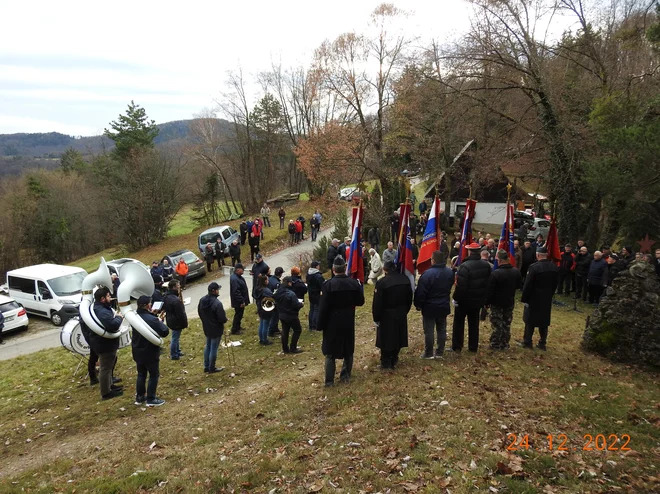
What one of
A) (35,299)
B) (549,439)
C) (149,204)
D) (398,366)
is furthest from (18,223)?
(549,439)

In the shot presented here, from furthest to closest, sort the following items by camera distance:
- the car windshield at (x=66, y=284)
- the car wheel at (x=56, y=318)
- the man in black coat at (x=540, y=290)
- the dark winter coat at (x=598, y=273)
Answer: the car windshield at (x=66, y=284) < the car wheel at (x=56, y=318) < the dark winter coat at (x=598, y=273) < the man in black coat at (x=540, y=290)

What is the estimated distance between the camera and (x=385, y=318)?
7520 millimetres

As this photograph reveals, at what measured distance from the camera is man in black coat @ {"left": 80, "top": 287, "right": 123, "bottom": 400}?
8242mm

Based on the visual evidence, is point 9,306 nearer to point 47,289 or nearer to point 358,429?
point 47,289

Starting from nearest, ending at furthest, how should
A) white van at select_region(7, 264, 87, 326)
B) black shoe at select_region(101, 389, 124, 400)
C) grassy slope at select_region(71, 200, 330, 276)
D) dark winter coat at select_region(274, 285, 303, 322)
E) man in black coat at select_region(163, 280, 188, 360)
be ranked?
black shoe at select_region(101, 389, 124, 400)
man in black coat at select_region(163, 280, 188, 360)
dark winter coat at select_region(274, 285, 303, 322)
white van at select_region(7, 264, 87, 326)
grassy slope at select_region(71, 200, 330, 276)

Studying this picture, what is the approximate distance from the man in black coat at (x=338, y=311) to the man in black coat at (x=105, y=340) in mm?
3974

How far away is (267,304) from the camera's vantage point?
1113 centimetres

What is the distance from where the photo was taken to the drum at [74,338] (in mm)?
9719

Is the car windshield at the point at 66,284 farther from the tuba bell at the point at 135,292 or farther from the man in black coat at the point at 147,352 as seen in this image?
the man in black coat at the point at 147,352

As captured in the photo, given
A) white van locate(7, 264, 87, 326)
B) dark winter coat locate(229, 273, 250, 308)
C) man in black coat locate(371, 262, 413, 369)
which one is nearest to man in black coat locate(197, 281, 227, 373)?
dark winter coat locate(229, 273, 250, 308)

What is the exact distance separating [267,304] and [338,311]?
4.22 metres

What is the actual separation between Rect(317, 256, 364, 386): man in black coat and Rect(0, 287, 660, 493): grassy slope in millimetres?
776

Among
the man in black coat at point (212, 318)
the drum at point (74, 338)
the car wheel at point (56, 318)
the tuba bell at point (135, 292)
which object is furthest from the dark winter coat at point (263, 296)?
the car wheel at point (56, 318)

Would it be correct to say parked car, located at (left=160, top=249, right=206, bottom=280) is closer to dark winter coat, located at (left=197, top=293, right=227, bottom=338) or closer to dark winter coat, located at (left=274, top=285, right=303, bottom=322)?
dark winter coat, located at (left=274, top=285, right=303, bottom=322)
